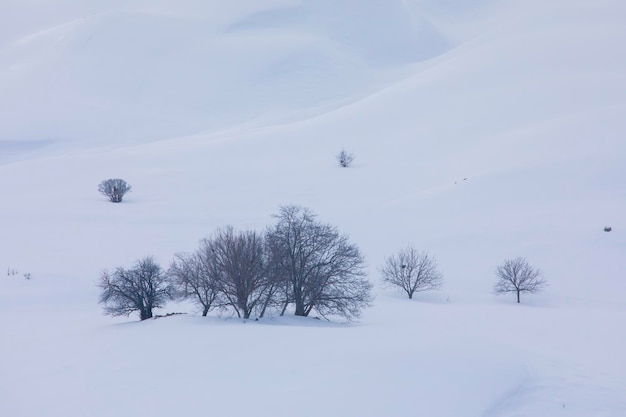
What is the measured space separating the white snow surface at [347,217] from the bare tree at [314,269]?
1.46 meters

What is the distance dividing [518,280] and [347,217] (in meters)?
14.4

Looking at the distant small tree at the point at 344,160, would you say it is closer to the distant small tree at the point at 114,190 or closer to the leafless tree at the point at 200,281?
the distant small tree at the point at 114,190

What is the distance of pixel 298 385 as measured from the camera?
11578mm

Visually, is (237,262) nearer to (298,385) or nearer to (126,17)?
(298,385)

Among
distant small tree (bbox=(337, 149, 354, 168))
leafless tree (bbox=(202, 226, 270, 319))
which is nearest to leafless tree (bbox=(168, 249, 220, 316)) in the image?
leafless tree (bbox=(202, 226, 270, 319))

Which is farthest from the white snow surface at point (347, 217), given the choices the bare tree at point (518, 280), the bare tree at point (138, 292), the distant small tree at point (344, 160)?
the distant small tree at point (344, 160)

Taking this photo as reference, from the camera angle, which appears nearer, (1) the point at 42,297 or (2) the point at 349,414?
(2) the point at 349,414

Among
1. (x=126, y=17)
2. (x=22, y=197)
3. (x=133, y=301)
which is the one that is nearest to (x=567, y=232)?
(x=133, y=301)

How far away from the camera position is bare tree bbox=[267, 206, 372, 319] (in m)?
20.1

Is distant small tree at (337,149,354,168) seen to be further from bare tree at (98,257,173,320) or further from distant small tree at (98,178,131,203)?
bare tree at (98,257,173,320)

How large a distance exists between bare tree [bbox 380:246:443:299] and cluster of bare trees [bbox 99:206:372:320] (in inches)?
278

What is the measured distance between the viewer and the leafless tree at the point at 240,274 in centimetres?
1798

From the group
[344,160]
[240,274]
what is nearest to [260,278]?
[240,274]

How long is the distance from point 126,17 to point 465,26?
100 m
